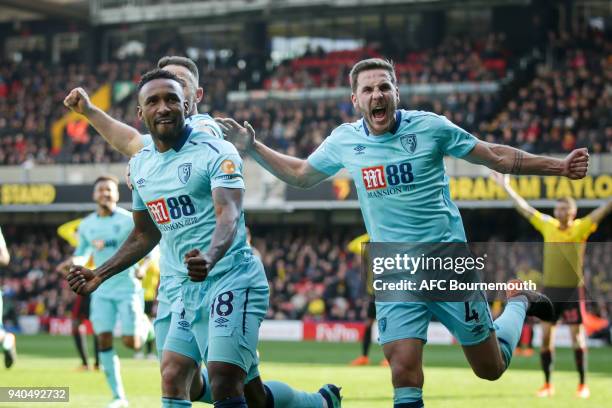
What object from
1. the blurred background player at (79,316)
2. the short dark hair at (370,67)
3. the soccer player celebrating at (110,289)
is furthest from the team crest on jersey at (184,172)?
the blurred background player at (79,316)

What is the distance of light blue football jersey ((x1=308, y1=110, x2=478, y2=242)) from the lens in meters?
7.24

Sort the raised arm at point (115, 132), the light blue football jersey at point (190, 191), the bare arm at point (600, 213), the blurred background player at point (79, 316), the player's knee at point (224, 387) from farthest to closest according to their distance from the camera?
the blurred background player at point (79, 316)
the bare arm at point (600, 213)
the raised arm at point (115, 132)
the light blue football jersey at point (190, 191)
the player's knee at point (224, 387)

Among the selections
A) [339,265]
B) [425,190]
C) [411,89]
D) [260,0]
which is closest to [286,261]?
[339,265]

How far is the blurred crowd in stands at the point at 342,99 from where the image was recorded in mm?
29672

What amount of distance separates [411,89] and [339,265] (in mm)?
7954

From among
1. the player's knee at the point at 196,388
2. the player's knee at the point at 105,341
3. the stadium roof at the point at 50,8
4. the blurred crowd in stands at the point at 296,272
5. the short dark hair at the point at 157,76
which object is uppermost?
the stadium roof at the point at 50,8

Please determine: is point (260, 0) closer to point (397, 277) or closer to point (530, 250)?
point (530, 250)

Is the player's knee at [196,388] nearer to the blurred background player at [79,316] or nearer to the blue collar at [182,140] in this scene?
the blue collar at [182,140]

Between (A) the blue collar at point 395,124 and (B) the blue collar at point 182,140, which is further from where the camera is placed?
A: (A) the blue collar at point 395,124

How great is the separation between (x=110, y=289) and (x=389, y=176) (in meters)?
6.37

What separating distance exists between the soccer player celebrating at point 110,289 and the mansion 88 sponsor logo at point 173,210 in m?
4.94

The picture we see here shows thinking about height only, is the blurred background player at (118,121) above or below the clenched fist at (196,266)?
above

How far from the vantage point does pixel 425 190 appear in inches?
287

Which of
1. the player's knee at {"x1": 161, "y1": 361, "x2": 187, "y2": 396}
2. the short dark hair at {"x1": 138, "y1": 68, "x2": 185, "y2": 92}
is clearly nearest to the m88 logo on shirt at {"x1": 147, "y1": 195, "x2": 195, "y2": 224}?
the short dark hair at {"x1": 138, "y1": 68, "x2": 185, "y2": 92}
